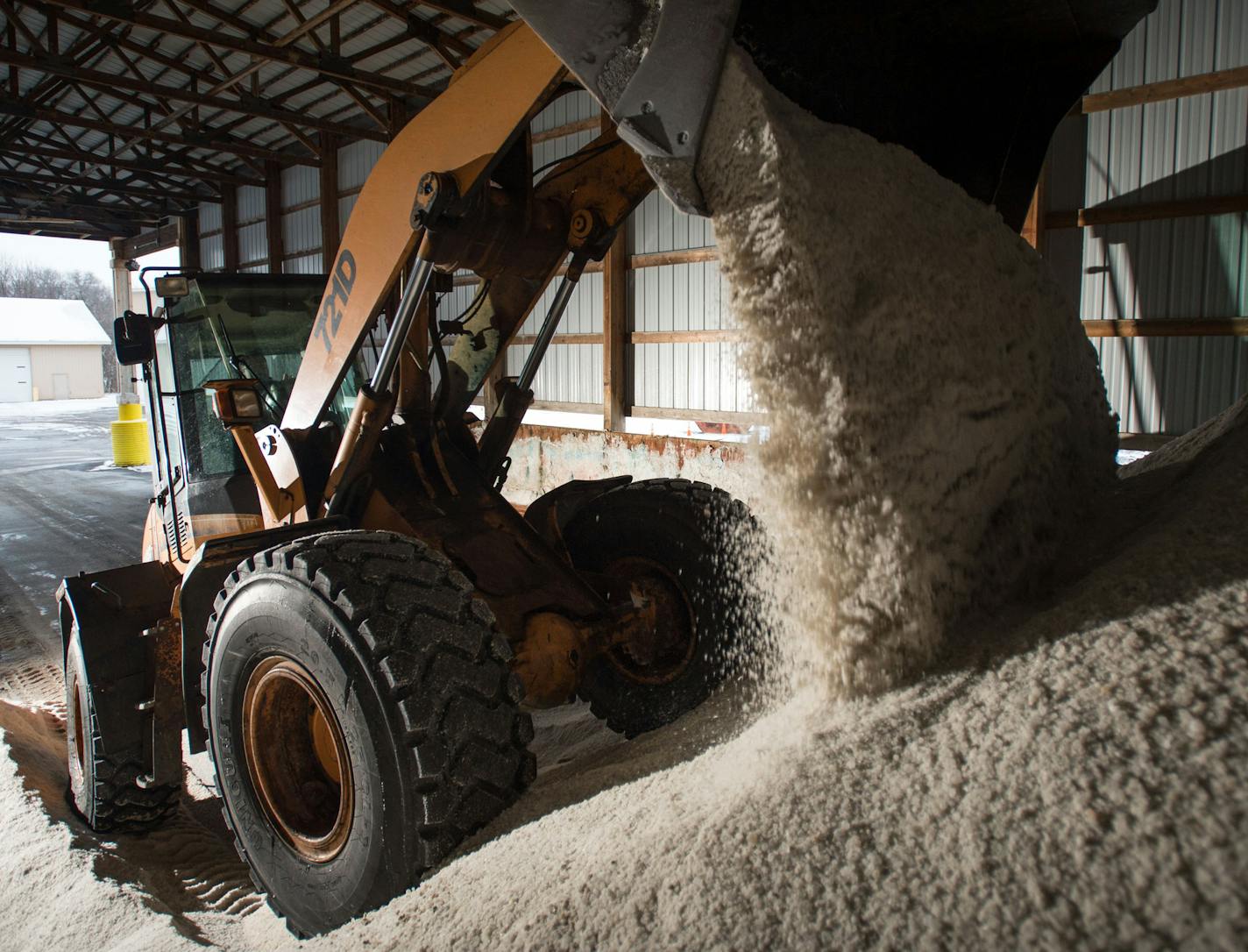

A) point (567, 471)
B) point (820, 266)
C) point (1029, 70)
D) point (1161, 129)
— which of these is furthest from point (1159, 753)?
point (567, 471)

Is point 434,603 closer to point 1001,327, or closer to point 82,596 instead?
point 1001,327

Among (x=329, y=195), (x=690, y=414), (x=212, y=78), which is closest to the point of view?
(x=690, y=414)

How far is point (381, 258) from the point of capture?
278cm

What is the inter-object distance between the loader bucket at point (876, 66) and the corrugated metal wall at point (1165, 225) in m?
4.50

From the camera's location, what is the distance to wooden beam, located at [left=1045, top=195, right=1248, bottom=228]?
6.29 meters

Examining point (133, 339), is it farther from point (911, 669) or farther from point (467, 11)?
point (467, 11)

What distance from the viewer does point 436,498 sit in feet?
10.6

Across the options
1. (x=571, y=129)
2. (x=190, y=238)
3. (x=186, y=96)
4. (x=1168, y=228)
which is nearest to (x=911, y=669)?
(x=1168, y=228)

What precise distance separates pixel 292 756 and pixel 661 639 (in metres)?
1.41

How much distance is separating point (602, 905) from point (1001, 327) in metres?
1.66

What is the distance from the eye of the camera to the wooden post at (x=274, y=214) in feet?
56.5

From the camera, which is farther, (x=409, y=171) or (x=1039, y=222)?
(x=1039, y=222)

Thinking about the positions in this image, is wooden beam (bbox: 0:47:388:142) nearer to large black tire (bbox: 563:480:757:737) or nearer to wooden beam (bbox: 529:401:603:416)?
wooden beam (bbox: 529:401:603:416)

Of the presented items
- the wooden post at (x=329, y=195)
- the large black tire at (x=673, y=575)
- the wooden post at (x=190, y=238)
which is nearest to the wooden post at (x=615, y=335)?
the wooden post at (x=329, y=195)
